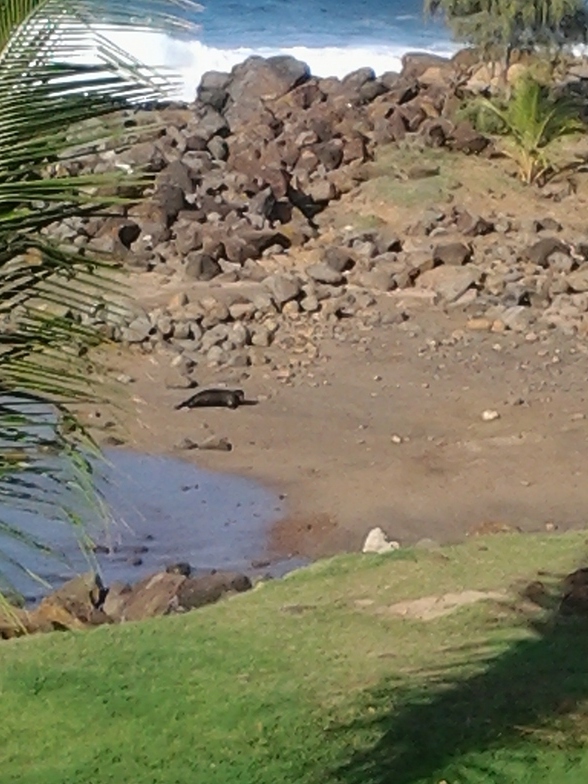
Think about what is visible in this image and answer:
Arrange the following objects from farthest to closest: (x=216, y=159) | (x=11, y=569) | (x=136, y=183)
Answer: (x=216, y=159) < (x=11, y=569) < (x=136, y=183)

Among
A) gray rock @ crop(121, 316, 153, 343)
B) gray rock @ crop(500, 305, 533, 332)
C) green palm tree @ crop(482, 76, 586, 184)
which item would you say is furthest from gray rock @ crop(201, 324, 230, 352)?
green palm tree @ crop(482, 76, 586, 184)

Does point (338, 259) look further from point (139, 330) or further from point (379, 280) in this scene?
point (139, 330)

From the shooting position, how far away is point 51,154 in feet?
13.6

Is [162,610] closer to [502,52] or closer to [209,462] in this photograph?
[209,462]

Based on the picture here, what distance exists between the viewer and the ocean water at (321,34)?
44.9 m

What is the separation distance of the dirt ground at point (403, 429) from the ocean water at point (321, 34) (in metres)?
24.4

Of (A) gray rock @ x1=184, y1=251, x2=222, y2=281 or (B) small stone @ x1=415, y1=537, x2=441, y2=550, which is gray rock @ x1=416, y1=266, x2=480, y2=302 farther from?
(B) small stone @ x1=415, y1=537, x2=441, y2=550

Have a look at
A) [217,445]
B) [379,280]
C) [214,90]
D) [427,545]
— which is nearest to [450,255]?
[379,280]

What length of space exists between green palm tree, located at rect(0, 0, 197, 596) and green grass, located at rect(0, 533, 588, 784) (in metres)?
2.23

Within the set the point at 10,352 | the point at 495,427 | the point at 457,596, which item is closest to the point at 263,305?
the point at 495,427

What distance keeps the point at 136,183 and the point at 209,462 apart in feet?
32.3

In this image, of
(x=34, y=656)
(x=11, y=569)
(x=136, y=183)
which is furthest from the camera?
(x=11, y=569)

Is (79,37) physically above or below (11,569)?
above

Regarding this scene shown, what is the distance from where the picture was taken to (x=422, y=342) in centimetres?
1716
